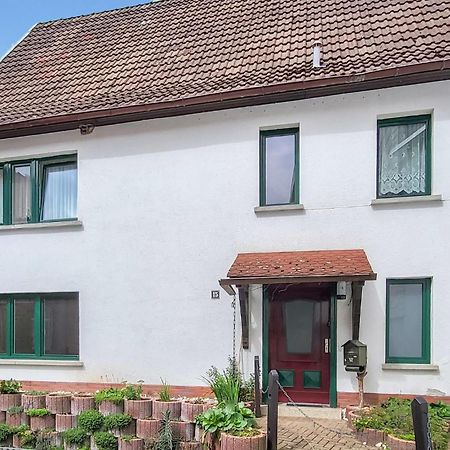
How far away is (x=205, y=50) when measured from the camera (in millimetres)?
11656

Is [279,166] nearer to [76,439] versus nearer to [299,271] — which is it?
[299,271]

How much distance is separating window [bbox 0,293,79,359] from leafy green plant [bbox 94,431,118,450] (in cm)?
331

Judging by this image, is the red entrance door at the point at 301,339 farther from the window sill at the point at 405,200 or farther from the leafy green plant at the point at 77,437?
the leafy green plant at the point at 77,437

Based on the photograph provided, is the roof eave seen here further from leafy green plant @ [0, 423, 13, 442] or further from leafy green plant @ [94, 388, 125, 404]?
leafy green plant @ [0, 423, 13, 442]

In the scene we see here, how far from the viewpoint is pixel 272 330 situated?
31.7 ft

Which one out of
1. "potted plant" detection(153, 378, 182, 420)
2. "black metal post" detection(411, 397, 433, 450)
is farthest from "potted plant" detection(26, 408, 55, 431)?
"black metal post" detection(411, 397, 433, 450)

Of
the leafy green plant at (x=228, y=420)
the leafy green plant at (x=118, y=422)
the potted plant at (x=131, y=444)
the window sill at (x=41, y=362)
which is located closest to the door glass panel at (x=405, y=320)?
the leafy green plant at (x=228, y=420)

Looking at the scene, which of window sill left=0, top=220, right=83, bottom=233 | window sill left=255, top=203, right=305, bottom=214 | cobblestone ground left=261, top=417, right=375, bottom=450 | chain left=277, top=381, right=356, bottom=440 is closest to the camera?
cobblestone ground left=261, top=417, right=375, bottom=450

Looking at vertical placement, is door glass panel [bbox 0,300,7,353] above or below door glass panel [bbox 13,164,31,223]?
below

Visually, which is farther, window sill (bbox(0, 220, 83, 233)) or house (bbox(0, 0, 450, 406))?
window sill (bbox(0, 220, 83, 233))

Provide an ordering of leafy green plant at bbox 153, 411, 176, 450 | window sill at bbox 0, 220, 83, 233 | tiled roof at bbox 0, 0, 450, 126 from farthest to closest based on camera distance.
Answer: window sill at bbox 0, 220, 83, 233 < tiled roof at bbox 0, 0, 450, 126 < leafy green plant at bbox 153, 411, 176, 450

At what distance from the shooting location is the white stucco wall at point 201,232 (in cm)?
891

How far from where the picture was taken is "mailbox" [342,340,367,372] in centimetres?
851

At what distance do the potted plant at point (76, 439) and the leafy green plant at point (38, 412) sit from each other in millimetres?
642
